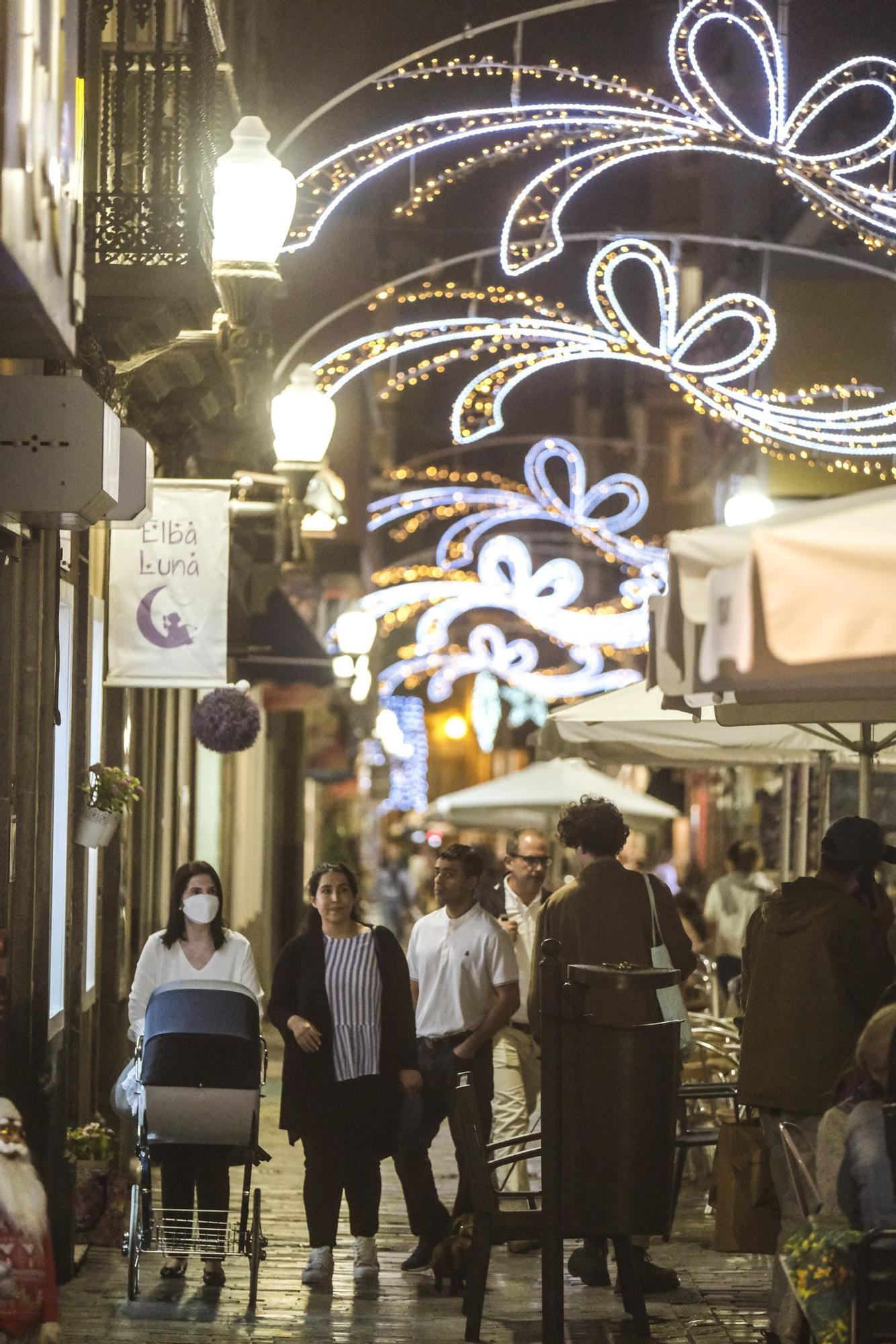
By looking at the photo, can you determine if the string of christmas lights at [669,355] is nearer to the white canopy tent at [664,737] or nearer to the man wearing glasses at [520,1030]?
the white canopy tent at [664,737]

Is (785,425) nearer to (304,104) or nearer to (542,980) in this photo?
(542,980)

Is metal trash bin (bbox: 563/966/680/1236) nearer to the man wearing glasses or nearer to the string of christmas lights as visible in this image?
the man wearing glasses

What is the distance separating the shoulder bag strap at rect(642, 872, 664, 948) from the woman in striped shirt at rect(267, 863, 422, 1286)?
1.29 m

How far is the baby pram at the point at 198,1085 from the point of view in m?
8.57

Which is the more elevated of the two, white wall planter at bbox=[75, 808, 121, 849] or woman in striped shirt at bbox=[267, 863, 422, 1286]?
white wall planter at bbox=[75, 808, 121, 849]

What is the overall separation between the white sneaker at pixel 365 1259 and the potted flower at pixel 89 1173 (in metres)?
1.32

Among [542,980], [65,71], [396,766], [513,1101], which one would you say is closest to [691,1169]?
[513,1101]

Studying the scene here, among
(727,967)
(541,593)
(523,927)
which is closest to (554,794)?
(541,593)

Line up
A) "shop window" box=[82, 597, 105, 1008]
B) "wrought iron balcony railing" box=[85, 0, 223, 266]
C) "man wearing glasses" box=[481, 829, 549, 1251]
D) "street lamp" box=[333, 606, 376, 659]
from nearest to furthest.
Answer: "wrought iron balcony railing" box=[85, 0, 223, 266] < "man wearing glasses" box=[481, 829, 549, 1251] < "shop window" box=[82, 597, 105, 1008] < "street lamp" box=[333, 606, 376, 659]

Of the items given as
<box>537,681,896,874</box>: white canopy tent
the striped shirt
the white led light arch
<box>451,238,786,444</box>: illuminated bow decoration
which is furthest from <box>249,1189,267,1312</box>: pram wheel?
the white led light arch

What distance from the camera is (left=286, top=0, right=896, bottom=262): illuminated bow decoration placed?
10219 mm

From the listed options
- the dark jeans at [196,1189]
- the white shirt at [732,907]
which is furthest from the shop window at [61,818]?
the white shirt at [732,907]

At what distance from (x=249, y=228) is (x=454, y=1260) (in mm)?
5191

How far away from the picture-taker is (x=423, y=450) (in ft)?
209
